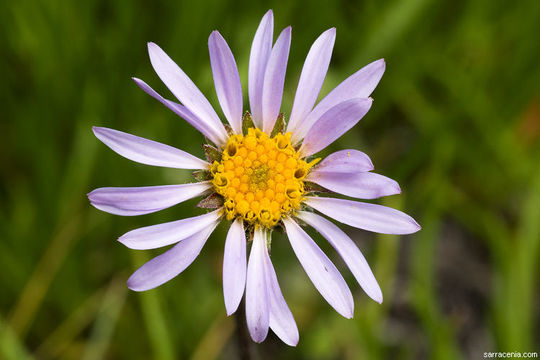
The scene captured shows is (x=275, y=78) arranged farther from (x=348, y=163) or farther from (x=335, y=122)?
(x=348, y=163)

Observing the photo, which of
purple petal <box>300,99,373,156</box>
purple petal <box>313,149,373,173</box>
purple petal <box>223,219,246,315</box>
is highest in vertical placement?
purple petal <box>300,99,373,156</box>

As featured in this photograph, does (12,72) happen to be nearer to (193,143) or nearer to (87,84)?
(87,84)

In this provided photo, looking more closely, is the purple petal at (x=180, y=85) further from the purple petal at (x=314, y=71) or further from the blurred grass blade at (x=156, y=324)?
the blurred grass blade at (x=156, y=324)

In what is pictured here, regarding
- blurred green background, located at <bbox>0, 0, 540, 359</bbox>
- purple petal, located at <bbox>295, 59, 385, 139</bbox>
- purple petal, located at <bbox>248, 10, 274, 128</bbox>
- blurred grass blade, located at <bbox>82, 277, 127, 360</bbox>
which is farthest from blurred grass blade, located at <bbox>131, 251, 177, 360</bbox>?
purple petal, located at <bbox>295, 59, 385, 139</bbox>

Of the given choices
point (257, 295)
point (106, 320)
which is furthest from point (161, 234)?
point (106, 320)

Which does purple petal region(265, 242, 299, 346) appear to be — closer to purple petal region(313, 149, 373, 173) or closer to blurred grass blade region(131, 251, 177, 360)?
purple petal region(313, 149, 373, 173)

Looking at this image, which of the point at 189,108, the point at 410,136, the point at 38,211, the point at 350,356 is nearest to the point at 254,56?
the point at 189,108
